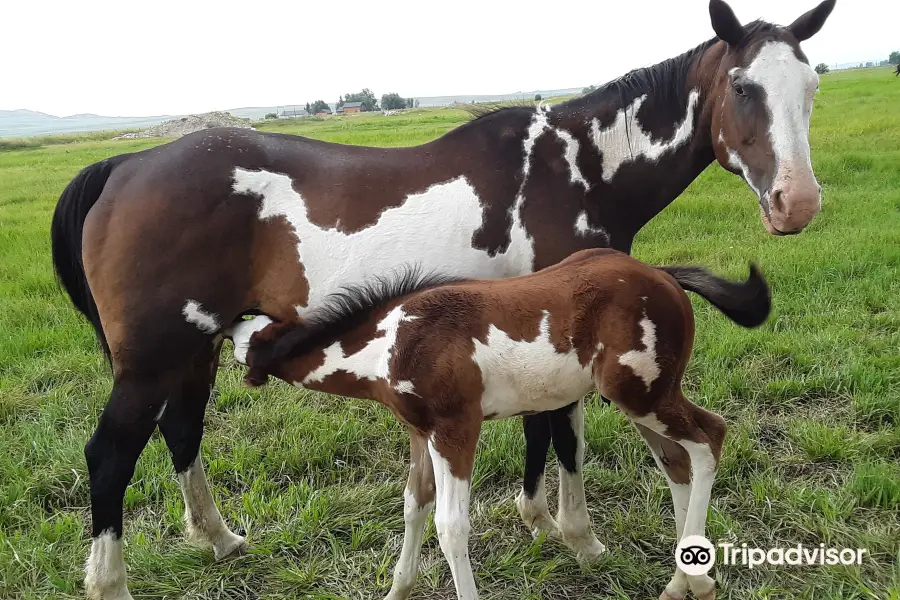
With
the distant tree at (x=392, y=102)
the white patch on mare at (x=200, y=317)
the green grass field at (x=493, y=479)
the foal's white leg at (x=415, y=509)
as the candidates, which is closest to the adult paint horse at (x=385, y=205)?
the white patch on mare at (x=200, y=317)

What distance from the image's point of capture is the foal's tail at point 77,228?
2.57 m

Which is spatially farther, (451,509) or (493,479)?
(493,479)

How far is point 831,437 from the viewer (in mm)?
3123

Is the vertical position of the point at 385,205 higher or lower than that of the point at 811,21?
lower

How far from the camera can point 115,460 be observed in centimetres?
240

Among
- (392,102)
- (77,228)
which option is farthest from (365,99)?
(77,228)

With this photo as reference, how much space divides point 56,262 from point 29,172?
16.5 meters

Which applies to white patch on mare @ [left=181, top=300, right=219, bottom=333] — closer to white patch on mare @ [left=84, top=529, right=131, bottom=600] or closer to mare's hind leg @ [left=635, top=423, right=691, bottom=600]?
white patch on mare @ [left=84, top=529, right=131, bottom=600]

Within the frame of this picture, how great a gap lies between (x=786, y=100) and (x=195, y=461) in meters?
2.94

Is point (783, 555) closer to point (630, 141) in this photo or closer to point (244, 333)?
point (630, 141)

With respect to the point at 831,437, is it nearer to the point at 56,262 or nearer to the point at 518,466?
the point at 518,466

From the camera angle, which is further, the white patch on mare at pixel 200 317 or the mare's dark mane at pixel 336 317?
the white patch on mare at pixel 200 317

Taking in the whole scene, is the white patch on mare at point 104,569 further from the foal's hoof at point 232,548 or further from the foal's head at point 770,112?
the foal's head at point 770,112

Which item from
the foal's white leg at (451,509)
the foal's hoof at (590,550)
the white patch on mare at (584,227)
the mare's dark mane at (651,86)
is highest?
the mare's dark mane at (651,86)
